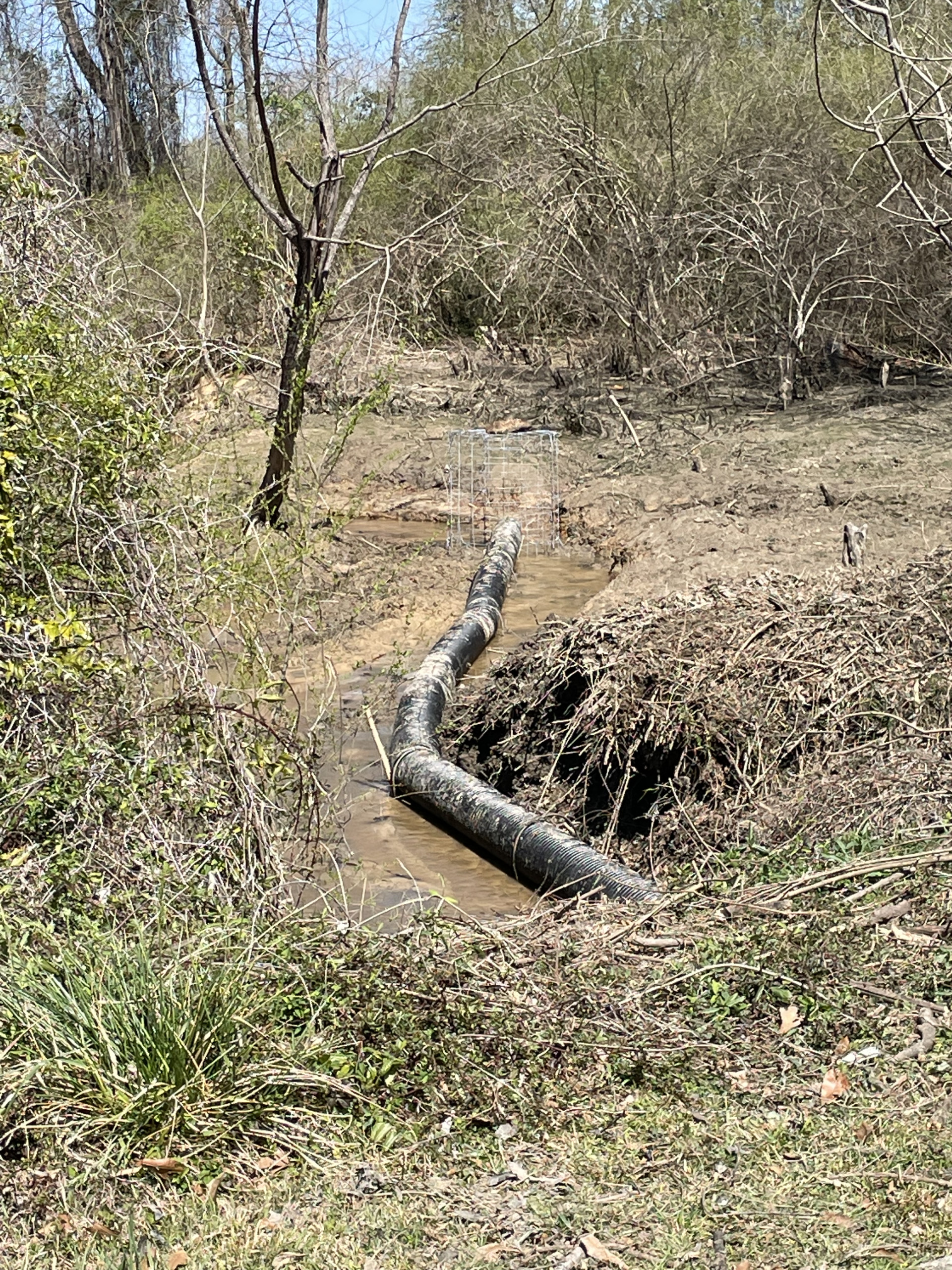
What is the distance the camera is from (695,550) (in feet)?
39.1

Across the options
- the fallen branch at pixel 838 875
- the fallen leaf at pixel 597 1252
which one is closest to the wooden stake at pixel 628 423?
the fallen branch at pixel 838 875

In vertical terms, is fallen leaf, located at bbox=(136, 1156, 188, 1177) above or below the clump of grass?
below

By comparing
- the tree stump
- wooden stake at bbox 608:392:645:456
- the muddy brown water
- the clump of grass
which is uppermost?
wooden stake at bbox 608:392:645:456

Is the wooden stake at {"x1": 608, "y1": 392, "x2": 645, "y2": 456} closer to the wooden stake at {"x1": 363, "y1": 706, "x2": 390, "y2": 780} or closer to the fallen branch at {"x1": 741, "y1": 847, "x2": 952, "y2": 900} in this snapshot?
the wooden stake at {"x1": 363, "y1": 706, "x2": 390, "y2": 780}

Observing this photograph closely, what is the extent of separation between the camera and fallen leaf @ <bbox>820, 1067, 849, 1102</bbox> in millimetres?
4051

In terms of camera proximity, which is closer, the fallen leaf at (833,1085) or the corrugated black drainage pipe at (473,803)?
the fallen leaf at (833,1085)

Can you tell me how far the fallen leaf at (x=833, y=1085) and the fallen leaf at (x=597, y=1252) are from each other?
994 mm

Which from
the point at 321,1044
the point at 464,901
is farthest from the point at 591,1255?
the point at 464,901

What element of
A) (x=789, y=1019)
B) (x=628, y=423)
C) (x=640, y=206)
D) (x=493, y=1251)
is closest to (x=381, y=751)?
(x=789, y=1019)

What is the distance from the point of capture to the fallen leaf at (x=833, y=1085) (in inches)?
159

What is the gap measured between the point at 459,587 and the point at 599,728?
5328 millimetres

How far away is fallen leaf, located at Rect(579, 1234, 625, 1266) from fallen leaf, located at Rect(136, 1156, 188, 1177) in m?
1.07

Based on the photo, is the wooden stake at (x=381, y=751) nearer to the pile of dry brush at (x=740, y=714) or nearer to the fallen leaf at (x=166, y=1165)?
the pile of dry brush at (x=740, y=714)

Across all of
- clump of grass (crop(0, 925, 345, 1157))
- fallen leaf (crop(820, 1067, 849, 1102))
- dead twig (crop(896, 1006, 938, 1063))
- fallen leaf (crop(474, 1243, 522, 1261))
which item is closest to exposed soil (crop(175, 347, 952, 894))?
dead twig (crop(896, 1006, 938, 1063))
